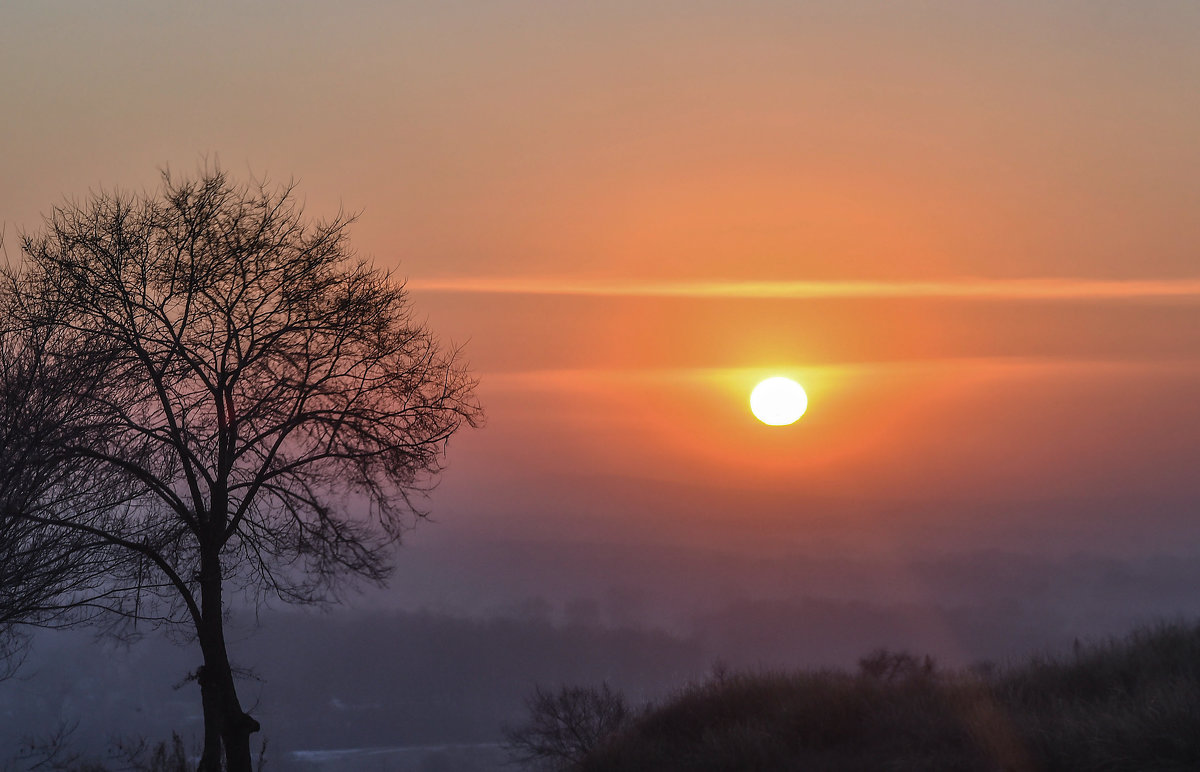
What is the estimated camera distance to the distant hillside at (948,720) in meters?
9.50

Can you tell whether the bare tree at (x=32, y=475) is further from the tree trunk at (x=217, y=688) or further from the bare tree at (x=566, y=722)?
the bare tree at (x=566, y=722)

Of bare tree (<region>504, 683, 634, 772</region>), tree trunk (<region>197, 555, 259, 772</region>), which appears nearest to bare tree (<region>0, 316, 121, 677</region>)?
tree trunk (<region>197, 555, 259, 772</region>)

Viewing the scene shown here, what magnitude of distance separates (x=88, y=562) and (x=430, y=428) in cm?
580

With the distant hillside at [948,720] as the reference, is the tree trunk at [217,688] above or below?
above

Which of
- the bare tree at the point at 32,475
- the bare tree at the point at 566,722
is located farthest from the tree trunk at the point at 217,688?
the bare tree at the point at 566,722

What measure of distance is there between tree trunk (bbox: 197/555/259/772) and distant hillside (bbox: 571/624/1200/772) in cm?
697

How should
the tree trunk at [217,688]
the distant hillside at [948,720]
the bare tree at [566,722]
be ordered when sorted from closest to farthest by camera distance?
the distant hillside at [948,720] → the tree trunk at [217,688] → the bare tree at [566,722]

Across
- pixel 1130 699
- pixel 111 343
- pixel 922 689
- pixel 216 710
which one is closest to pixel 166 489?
pixel 111 343

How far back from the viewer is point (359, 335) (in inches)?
700

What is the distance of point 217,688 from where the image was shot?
16719 millimetres

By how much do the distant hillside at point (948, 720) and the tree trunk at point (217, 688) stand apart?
6.97 meters

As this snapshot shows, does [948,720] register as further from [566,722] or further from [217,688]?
[566,722]

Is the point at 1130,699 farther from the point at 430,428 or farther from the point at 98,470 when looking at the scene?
the point at 98,470

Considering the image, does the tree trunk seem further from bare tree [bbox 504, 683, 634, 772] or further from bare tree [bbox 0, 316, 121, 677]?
bare tree [bbox 504, 683, 634, 772]
